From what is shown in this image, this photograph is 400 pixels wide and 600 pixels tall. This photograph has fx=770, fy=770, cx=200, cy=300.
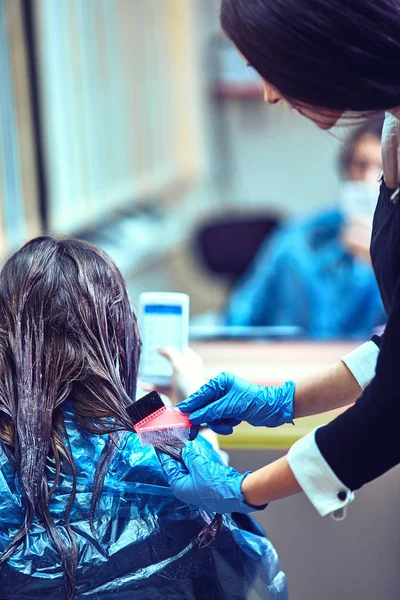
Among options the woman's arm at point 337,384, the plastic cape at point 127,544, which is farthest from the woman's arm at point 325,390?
the plastic cape at point 127,544

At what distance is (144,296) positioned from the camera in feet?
4.67

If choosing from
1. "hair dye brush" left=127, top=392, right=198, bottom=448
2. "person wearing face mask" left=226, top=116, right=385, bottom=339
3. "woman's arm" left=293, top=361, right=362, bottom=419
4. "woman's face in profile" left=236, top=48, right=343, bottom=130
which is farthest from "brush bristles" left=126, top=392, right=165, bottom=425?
"person wearing face mask" left=226, top=116, right=385, bottom=339

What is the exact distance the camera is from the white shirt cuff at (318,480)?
908 mm

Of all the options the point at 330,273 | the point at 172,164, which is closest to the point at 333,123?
the point at 330,273

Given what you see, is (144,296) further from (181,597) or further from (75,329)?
(181,597)

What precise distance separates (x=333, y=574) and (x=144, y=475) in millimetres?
488

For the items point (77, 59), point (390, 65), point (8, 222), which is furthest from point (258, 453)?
point (77, 59)

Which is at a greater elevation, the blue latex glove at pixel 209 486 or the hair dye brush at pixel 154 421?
the hair dye brush at pixel 154 421

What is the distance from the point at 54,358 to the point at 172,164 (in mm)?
3812

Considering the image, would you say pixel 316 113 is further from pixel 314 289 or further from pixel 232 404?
pixel 314 289

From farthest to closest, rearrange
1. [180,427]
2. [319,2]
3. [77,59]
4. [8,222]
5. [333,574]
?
[77,59] → [8,222] → [333,574] → [180,427] → [319,2]

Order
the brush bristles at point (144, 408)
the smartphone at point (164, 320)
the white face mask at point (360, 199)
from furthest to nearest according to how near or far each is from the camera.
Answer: the white face mask at point (360, 199) < the smartphone at point (164, 320) < the brush bristles at point (144, 408)

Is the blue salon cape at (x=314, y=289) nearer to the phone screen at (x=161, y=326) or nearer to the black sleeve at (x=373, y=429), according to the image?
the phone screen at (x=161, y=326)

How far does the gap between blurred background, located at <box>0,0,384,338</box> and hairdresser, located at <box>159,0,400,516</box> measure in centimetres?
14
